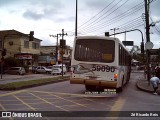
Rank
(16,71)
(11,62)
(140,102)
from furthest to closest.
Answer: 1. (11,62)
2. (16,71)
3. (140,102)

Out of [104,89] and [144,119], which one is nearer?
[144,119]

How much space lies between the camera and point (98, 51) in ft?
47.2

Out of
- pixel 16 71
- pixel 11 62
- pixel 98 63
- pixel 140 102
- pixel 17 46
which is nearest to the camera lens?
pixel 140 102

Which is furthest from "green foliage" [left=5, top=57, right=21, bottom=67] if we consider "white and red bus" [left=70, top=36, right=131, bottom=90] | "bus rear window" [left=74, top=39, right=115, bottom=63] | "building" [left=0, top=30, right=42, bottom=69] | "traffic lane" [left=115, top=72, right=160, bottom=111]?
"bus rear window" [left=74, top=39, right=115, bottom=63]

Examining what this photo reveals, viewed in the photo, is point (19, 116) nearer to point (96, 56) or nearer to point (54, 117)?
point (54, 117)

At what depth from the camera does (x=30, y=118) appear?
26.6 feet

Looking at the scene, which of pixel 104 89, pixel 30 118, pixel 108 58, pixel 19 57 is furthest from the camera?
pixel 19 57

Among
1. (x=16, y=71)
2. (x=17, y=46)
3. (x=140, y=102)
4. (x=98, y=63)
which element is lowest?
(x=140, y=102)

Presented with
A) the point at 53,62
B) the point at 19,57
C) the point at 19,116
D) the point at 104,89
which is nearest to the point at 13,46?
the point at 19,57

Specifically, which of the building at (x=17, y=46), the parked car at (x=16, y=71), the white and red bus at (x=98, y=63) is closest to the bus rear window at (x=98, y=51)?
the white and red bus at (x=98, y=63)

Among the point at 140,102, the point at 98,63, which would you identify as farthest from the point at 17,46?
the point at 140,102

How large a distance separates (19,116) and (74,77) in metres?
6.53

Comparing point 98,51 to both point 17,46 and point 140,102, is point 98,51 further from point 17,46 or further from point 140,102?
point 17,46

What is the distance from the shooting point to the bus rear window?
47.0 ft
